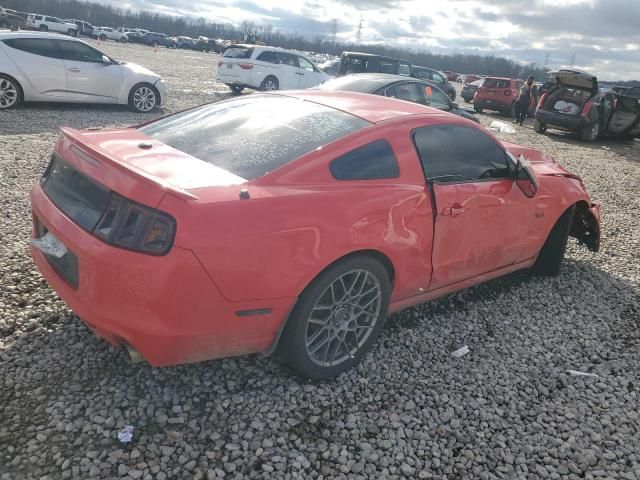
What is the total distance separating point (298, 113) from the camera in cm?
305

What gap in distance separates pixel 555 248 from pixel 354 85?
4510mm

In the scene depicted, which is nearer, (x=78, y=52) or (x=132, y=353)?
(x=132, y=353)

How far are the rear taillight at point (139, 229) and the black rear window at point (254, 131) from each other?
0.53m

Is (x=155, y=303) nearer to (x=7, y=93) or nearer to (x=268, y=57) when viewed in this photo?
(x=7, y=93)

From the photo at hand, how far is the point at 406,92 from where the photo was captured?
8586 mm

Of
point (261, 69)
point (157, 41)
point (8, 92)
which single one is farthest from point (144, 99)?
point (157, 41)

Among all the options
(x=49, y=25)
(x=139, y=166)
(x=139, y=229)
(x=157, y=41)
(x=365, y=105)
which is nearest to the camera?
(x=139, y=229)

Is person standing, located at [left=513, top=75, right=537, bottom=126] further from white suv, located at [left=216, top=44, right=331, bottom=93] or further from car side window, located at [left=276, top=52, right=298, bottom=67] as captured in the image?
car side window, located at [left=276, top=52, right=298, bottom=67]

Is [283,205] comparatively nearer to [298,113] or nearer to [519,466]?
[298,113]


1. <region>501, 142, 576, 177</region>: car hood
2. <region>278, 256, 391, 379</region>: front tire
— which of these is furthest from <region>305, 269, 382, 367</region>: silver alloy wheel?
<region>501, 142, 576, 177</region>: car hood

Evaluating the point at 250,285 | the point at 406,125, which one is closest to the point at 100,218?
the point at 250,285

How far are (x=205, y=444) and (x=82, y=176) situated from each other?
142 centimetres

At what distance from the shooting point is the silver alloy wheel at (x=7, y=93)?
8664 mm

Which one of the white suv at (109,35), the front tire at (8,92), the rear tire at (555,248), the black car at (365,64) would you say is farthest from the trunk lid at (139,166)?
the white suv at (109,35)
